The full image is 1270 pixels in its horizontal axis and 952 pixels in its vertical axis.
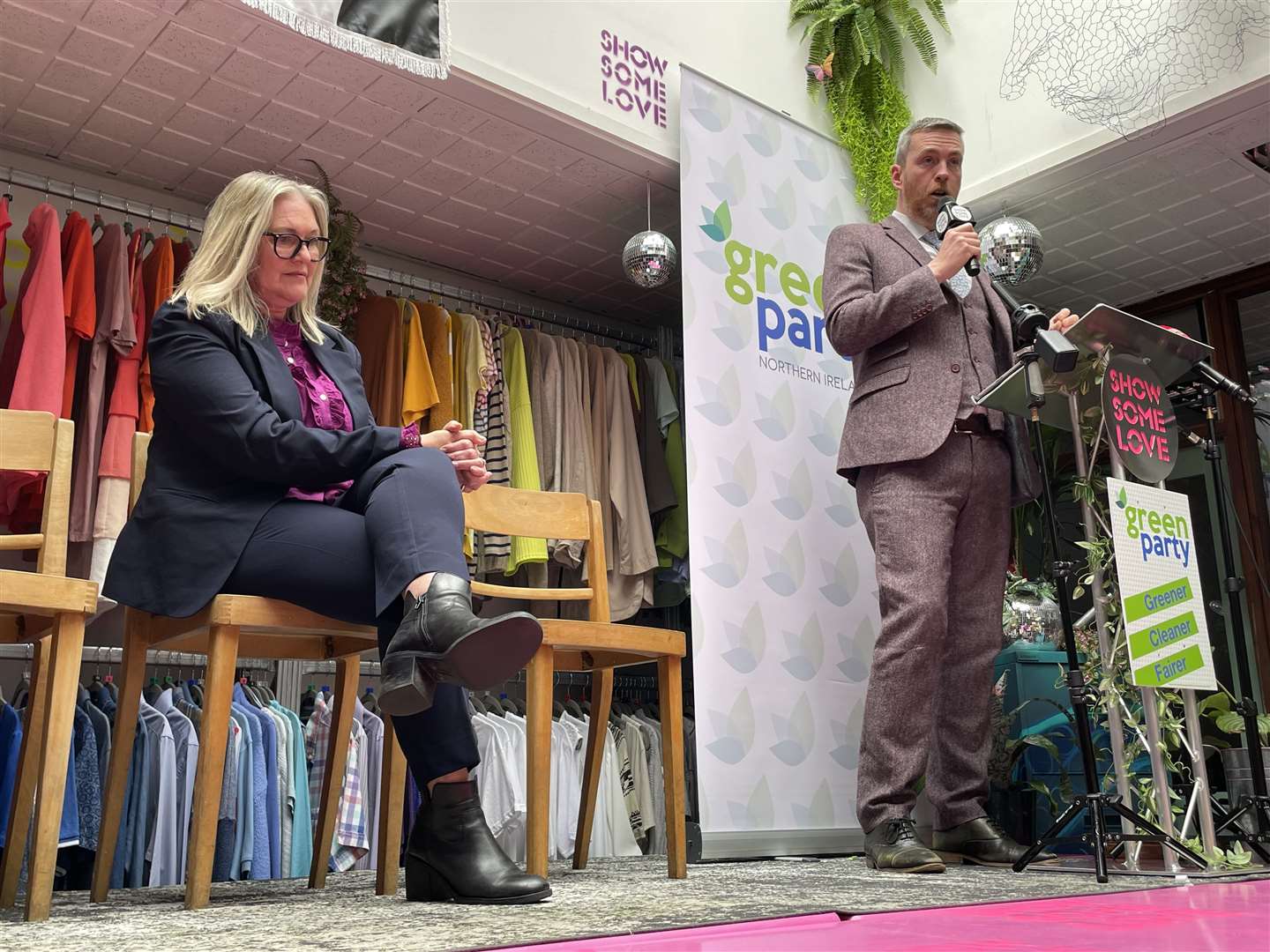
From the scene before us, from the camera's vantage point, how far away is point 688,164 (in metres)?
3.49

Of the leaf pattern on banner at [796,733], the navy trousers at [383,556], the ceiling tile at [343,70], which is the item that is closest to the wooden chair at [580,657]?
the navy trousers at [383,556]

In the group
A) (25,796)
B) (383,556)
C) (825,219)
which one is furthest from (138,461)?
(825,219)

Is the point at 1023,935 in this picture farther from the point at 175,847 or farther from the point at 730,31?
the point at 730,31

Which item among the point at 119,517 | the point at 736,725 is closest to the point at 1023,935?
the point at 736,725

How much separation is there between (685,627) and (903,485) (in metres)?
2.27

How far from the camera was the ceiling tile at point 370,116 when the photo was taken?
3557mm

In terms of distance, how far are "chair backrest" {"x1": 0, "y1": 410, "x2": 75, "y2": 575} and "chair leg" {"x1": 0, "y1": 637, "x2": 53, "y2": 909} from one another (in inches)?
8.1

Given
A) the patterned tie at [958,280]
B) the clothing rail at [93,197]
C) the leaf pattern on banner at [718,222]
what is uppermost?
the clothing rail at [93,197]

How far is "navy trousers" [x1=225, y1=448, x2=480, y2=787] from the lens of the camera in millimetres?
1641

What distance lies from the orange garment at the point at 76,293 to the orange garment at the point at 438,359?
1.07 meters

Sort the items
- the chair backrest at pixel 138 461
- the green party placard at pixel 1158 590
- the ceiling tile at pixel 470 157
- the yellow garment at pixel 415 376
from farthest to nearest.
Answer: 1. the yellow garment at pixel 415 376
2. the ceiling tile at pixel 470 157
3. the green party placard at pixel 1158 590
4. the chair backrest at pixel 138 461

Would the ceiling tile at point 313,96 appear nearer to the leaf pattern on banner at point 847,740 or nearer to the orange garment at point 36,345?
the orange garment at point 36,345

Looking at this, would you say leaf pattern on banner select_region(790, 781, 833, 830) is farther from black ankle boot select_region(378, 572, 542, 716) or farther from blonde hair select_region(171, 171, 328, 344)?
blonde hair select_region(171, 171, 328, 344)

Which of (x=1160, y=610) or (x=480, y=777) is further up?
(x=1160, y=610)
